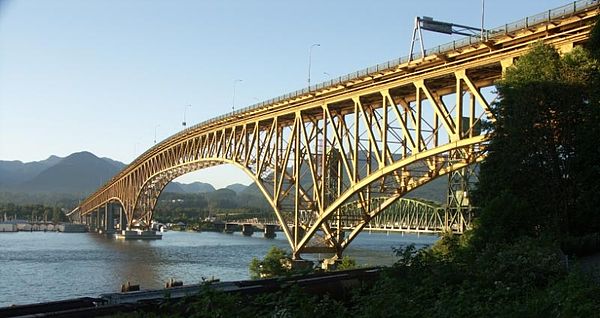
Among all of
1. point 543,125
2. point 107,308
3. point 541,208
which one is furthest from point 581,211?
point 107,308

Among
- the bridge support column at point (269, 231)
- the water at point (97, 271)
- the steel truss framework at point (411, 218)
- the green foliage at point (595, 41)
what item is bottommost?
the water at point (97, 271)

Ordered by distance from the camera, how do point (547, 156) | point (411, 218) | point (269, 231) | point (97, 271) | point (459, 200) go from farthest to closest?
point (269, 231) < point (411, 218) < point (97, 271) < point (459, 200) < point (547, 156)

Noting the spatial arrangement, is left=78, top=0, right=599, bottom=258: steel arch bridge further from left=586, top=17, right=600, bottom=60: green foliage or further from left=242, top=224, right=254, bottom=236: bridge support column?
left=242, top=224, right=254, bottom=236: bridge support column

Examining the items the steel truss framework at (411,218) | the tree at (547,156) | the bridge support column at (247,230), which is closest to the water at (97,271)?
the tree at (547,156)

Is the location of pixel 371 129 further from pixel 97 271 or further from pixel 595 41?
pixel 97 271

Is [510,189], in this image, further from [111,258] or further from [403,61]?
[111,258]

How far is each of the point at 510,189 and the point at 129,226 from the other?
417 feet

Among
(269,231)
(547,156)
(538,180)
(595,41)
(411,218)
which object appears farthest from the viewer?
(269,231)

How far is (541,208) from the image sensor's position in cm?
2448

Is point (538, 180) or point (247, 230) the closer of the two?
point (538, 180)

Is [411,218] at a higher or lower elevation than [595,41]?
lower

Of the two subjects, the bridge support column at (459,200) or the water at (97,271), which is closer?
the water at (97,271)

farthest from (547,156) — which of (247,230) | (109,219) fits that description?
(247,230)

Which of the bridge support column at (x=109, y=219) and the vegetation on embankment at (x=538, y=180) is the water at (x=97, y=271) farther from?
the bridge support column at (x=109, y=219)
